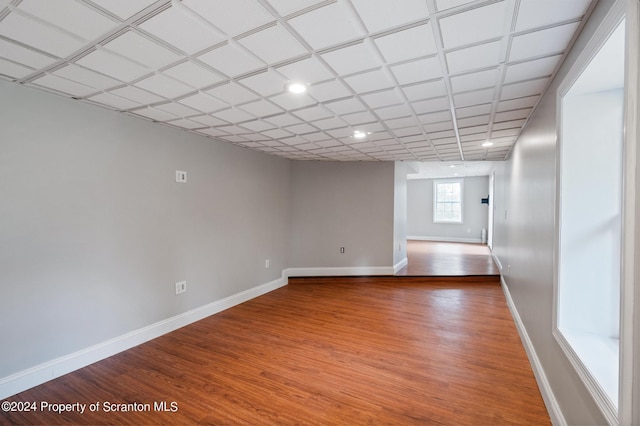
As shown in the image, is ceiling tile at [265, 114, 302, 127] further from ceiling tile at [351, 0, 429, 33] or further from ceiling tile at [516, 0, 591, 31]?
ceiling tile at [516, 0, 591, 31]

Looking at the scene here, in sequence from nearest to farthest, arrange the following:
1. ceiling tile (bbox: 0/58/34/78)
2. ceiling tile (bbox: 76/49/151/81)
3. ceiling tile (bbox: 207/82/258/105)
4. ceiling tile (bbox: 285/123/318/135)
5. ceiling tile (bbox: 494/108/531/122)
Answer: ceiling tile (bbox: 76/49/151/81)
ceiling tile (bbox: 0/58/34/78)
ceiling tile (bbox: 207/82/258/105)
ceiling tile (bbox: 494/108/531/122)
ceiling tile (bbox: 285/123/318/135)

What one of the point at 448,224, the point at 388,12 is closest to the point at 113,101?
the point at 388,12

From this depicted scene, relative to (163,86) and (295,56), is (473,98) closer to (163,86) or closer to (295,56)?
(295,56)

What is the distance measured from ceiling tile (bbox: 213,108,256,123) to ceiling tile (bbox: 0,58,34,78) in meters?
1.28

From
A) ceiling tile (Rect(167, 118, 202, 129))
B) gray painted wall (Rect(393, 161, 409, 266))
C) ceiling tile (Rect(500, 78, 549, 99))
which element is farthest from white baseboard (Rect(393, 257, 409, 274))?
ceiling tile (Rect(167, 118, 202, 129))

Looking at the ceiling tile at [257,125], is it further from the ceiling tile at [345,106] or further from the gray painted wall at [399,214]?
the gray painted wall at [399,214]

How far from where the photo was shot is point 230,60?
179cm

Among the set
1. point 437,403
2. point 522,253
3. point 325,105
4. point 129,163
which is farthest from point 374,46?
point 522,253

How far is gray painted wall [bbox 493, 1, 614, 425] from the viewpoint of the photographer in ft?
4.83

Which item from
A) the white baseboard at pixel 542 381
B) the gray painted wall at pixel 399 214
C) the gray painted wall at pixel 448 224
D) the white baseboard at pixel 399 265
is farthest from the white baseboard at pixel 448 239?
the white baseboard at pixel 542 381

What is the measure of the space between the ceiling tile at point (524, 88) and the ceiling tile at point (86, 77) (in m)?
2.89

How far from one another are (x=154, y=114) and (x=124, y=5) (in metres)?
1.66

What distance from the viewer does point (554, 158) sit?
1.94 meters

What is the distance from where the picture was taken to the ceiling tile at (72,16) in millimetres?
1315
